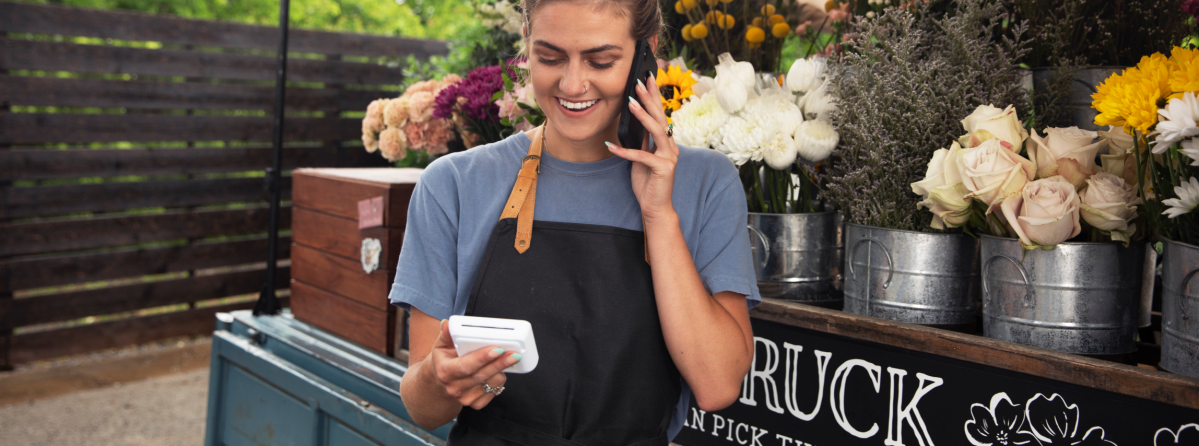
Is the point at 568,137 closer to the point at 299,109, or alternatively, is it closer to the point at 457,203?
the point at 457,203

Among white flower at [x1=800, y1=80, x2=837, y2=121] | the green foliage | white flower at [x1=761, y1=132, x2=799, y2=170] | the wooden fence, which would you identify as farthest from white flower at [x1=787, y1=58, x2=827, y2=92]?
the wooden fence

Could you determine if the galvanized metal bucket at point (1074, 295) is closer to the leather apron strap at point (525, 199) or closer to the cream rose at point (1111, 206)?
the cream rose at point (1111, 206)

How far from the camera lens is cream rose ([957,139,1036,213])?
1034 mm

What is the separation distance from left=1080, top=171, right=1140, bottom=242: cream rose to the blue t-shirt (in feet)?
1.41

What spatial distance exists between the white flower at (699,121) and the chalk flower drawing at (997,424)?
572mm

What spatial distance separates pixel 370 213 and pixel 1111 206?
4.97ft

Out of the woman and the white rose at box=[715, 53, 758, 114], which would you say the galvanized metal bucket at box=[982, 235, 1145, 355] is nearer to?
the woman

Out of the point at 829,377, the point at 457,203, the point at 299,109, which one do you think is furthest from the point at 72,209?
the point at 829,377

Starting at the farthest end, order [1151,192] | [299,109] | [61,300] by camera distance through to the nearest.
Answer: [299,109] < [61,300] < [1151,192]

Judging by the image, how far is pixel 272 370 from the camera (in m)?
2.11

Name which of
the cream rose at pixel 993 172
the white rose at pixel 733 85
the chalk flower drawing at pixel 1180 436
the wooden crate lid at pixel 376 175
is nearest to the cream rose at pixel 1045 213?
the cream rose at pixel 993 172

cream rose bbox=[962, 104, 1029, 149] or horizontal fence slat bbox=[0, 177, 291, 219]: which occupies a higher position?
cream rose bbox=[962, 104, 1029, 149]

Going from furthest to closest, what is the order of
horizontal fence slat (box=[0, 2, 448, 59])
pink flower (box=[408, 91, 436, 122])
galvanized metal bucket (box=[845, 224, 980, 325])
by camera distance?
horizontal fence slat (box=[0, 2, 448, 59]), pink flower (box=[408, 91, 436, 122]), galvanized metal bucket (box=[845, 224, 980, 325])

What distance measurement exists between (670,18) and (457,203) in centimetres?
103
